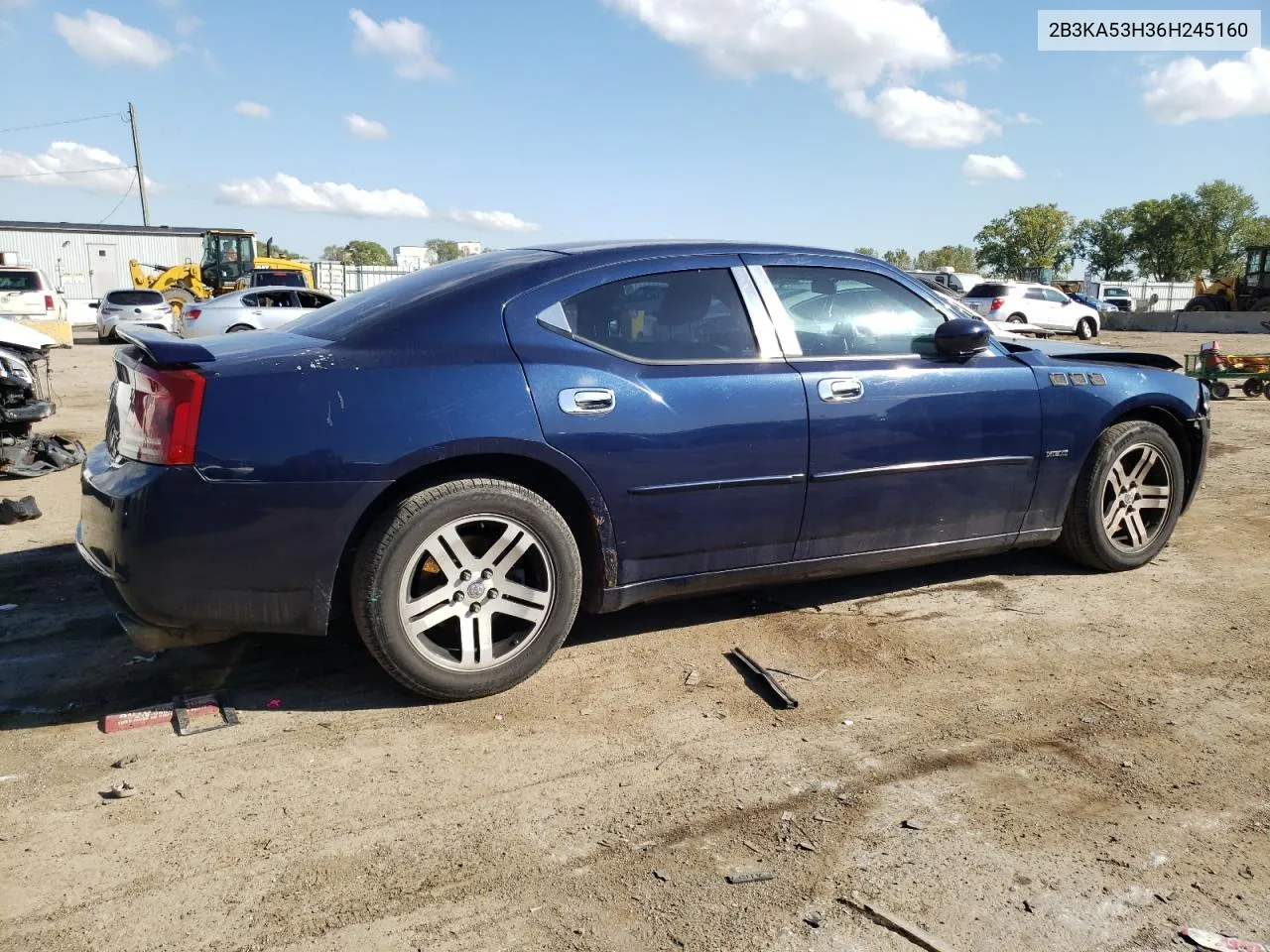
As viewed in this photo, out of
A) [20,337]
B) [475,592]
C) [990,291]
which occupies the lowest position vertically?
[475,592]

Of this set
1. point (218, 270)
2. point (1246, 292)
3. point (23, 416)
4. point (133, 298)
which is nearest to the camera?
point (23, 416)

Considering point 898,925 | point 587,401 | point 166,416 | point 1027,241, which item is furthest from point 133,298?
point 1027,241

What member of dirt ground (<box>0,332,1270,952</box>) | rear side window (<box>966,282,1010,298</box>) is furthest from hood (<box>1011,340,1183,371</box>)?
rear side window (<box>966,282,1010,298</box>)

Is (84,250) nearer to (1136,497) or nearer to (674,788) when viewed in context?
(1136,497)

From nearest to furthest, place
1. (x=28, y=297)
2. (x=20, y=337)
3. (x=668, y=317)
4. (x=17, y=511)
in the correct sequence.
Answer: (x=668, y=317), (x=17, y=511), (x=20, y=337), (x=28, y=297)

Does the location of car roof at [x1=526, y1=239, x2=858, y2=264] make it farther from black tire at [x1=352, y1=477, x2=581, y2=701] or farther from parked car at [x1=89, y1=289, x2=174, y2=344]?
parked car at [x1=89, y1=289, x2=174, y2=344]

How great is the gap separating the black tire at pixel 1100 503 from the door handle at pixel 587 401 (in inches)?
94.5

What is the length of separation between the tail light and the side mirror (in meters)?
2.78

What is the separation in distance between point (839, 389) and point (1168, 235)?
290 ft

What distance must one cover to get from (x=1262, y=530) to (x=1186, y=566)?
106cm

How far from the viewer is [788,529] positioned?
3.66 m

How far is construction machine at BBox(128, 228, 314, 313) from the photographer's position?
1214 inches

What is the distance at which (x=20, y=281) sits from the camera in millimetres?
19734

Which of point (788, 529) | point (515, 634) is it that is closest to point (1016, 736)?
point (788, 529)
